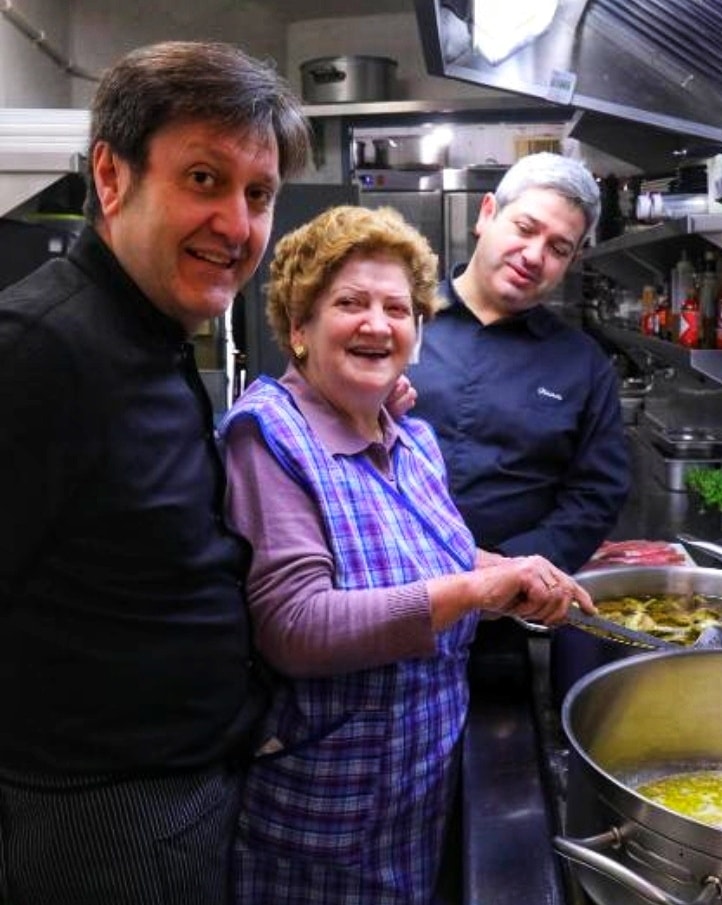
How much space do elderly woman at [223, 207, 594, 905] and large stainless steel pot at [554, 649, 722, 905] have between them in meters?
0.13

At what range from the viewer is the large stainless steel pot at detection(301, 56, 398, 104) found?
5.54 meters


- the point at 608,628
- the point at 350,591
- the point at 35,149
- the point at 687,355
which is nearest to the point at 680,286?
the point at 687,355

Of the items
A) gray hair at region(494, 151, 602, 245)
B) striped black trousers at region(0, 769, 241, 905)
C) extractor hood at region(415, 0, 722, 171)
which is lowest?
striped black trousers at region(0, 769, 241, 905)

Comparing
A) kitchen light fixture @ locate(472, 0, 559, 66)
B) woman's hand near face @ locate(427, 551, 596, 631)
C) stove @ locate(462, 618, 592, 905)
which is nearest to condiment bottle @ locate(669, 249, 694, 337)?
kitchen light fixture @ locate(472, 0, 559, 66)

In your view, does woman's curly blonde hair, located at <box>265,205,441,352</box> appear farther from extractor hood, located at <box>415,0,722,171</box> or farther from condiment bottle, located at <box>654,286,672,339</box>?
condiment bottle, located at <box>654,286,672,339</box>

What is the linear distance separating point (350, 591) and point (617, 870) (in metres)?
0.44

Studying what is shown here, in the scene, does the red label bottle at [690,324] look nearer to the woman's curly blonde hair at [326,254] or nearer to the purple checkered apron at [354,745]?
the woman's curly blonde hair at [326,254]

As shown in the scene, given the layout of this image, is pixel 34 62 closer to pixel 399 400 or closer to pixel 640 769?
pixel 399 400

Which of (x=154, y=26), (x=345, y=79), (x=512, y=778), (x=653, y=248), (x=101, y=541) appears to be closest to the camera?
(x=101, y=541)

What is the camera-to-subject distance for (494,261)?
73.2 inches

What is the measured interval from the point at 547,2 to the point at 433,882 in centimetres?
216

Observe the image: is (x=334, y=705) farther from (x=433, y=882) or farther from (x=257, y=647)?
(x=433, y=882)

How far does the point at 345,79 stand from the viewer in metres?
5.58

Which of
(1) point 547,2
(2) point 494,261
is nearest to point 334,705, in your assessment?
(2) point 494,261
